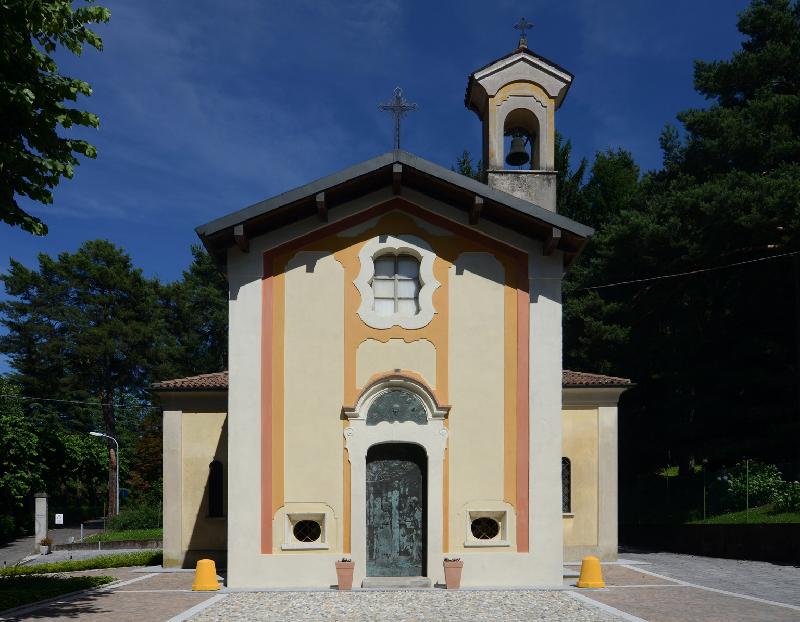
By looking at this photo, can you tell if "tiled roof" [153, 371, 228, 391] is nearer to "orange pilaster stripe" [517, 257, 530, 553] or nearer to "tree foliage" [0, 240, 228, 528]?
"orange pilaster stripe" [517, 257, 530, 553]

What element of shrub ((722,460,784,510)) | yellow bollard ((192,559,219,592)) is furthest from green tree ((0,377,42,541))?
shrub ((722,460,784,510))

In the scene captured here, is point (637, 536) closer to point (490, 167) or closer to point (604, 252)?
point (604, 252)

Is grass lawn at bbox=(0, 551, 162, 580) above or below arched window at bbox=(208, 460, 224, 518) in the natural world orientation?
below

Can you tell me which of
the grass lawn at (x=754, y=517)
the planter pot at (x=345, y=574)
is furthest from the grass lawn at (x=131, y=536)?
the grass lawn at (x=754, y=517)

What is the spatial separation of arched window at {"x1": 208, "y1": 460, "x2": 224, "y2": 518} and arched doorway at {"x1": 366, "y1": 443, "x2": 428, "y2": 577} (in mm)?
5645

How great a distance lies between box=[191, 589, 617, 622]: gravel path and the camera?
11.0 meters

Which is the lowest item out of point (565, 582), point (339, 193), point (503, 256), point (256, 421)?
point (565, 582)

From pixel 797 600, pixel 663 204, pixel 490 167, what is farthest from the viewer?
pixel 663 204

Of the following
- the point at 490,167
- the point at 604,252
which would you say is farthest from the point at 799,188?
the point at 490,167

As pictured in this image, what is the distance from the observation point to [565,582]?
1452 cm

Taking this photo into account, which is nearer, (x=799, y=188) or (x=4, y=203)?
(x=4, y=203)

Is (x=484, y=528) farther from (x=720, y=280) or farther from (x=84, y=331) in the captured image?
(x=84, y=331)

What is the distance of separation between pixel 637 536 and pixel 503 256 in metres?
17.7

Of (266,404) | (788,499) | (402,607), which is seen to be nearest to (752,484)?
(788,499)
